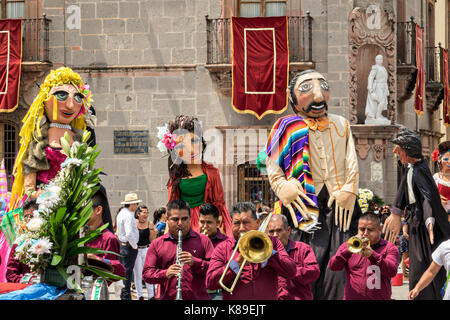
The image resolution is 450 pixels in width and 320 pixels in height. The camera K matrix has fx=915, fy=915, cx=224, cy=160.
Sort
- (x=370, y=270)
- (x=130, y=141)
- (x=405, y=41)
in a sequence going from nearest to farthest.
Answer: (x=370, y=270) < (x=130, y=141) < (x=405, y=41)

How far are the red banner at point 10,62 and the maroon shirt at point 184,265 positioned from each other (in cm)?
1291

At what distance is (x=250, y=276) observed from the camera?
6.51 m

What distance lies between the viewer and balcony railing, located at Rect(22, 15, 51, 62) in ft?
65.1

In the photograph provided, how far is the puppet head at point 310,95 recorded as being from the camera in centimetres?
919

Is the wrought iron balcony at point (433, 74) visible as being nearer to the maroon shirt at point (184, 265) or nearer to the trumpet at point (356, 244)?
the trumpet at point (356, 244)

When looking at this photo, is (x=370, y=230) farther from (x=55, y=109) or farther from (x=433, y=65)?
(x=433, y=65)

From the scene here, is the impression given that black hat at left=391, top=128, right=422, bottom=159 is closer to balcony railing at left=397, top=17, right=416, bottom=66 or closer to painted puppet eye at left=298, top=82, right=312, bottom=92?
painted puppet eye at left=298, top=82, right=312, bottom=92

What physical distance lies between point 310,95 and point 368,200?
28.3ft

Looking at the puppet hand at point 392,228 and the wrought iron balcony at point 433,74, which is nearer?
the puppet hand at point 392,228

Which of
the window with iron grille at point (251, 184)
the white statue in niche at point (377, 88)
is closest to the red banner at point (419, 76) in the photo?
the white statue in niche at point (377, 88)

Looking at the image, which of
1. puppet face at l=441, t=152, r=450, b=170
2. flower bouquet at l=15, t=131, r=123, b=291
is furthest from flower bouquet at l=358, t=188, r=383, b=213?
flower bouquet at l=15, t=131, r=123, b=291

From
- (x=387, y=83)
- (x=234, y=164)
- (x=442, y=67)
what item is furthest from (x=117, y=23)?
(x=442, y=67)

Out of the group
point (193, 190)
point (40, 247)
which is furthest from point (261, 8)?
point (40, 247)
